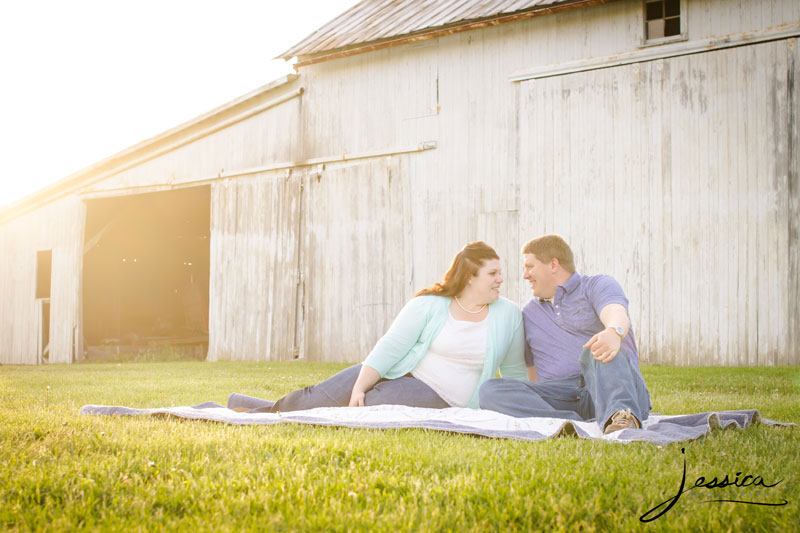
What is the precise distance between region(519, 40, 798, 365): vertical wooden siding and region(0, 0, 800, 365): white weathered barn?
0.09 feet

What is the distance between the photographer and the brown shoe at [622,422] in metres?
3.80

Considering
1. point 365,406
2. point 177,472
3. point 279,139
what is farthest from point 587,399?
point 279,139

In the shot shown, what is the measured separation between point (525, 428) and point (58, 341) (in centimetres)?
1475

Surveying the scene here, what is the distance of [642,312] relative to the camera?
1044cm

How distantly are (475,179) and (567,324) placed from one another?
7397 mm

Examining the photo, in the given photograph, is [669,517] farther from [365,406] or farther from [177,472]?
[365,406]

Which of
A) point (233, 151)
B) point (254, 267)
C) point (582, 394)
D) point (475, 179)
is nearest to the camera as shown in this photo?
point (582, 394)

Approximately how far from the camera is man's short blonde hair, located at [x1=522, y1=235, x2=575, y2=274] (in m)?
4.70

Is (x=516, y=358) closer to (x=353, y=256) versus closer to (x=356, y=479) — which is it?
(x=356, y=479)

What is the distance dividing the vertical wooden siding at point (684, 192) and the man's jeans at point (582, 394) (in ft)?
20.3

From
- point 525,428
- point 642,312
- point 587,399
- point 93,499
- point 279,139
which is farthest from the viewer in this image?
point 279,139

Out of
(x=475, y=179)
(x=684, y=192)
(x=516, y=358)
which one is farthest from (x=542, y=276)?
(x=475, y=179)

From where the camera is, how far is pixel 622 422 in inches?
150

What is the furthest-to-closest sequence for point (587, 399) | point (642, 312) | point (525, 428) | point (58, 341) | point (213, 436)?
point (58, 341) < point (642, 312) < point (587, 399) < point (525, 428) < point (213, 436)
